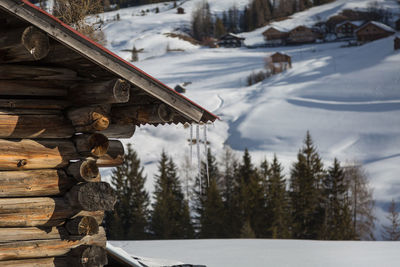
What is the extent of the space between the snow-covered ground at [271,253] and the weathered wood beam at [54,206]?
10.4 feet

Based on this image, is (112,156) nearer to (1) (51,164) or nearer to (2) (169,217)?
(1) (51,164)

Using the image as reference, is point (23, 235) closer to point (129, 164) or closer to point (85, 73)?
point (85, 73)

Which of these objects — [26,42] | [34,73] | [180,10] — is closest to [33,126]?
[34,73]

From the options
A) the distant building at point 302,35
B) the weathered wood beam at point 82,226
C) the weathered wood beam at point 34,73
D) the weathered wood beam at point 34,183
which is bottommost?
the weathered wood beam at point 82,226

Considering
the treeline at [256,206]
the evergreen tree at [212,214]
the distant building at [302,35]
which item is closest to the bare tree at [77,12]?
the treeline at [256,206]

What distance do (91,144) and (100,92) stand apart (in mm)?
571

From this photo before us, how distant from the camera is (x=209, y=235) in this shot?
117 ft

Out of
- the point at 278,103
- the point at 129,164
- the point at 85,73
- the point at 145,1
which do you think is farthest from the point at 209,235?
the point at 145,1

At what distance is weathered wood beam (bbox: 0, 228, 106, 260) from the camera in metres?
4.94

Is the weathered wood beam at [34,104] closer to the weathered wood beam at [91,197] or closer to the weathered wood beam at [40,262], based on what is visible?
the weathered wood beam at [91,197]

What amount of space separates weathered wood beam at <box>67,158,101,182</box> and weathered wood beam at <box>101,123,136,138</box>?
29.4 inches

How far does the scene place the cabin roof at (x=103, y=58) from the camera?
4344 mm

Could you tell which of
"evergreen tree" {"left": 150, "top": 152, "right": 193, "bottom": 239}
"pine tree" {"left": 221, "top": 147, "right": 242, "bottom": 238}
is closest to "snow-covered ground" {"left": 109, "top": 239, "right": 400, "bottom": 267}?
"evergreen tree" {"left": 150, "top": 152, "right": 193, "bottom": 239}

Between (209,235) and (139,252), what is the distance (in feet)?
81.4
